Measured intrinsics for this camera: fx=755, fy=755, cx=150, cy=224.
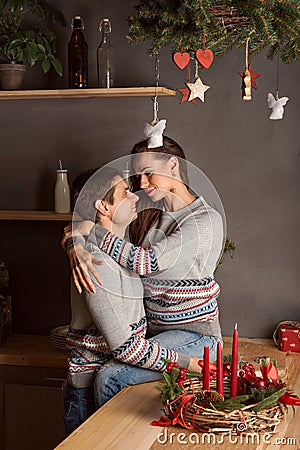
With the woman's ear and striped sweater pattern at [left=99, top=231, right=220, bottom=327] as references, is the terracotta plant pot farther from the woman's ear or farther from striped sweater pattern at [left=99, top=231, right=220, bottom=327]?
striped sweater pattern at [left=99, top=231, right=220, bottom=327]

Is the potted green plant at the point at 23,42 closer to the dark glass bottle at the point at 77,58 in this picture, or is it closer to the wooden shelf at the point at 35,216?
the dark glass bottle at the point at 77,58

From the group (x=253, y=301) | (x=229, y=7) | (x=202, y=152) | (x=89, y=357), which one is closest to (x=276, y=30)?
(x=229, y=7)

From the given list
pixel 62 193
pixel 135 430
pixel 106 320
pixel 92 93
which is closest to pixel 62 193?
pixel 62 193

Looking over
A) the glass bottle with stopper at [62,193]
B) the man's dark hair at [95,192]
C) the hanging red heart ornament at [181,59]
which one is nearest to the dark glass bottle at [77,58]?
the glass bottle with stopper at [62,193]

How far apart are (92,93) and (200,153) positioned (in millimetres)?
518

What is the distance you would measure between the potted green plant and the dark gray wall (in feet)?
0.38

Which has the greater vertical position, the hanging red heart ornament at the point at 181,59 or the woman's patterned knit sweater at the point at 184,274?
the hanging red heart ornament at the point at 181,59

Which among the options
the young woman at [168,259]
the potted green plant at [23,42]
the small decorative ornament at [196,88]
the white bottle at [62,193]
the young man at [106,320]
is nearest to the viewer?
the small decorative ornament at [196,88]

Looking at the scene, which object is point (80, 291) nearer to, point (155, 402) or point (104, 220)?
point (104, 220)

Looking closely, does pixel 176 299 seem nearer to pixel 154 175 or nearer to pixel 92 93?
pixel 154 175

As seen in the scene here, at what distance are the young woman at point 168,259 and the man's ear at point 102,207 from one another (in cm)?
5

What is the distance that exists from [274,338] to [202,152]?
2.70ft

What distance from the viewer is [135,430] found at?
76.2 inches

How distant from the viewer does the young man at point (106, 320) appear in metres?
2.32
